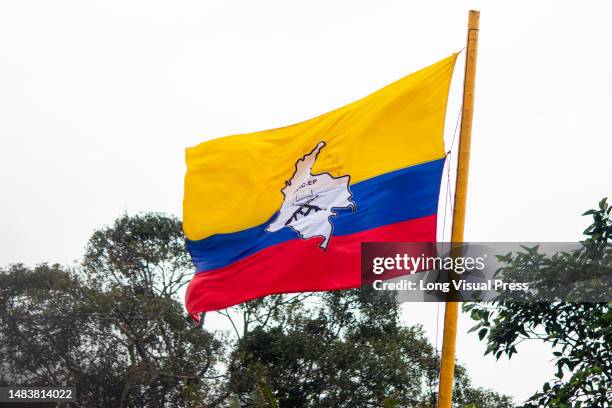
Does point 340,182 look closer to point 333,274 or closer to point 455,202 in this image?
point 333,274

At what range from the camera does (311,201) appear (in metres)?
8.88

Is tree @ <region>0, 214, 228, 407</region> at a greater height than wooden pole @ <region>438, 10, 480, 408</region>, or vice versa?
tree @ <region>0, 214, 228, 407</region>

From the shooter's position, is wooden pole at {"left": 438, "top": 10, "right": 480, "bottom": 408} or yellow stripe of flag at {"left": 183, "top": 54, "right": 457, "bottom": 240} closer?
wooden pole at {"left": 438, "top": 10, "right": 480, "bottom": 408}

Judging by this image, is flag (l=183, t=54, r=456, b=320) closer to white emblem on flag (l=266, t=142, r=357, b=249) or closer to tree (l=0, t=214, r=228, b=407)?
white emblem on flag (l=266, t=142, r=357, b=249)

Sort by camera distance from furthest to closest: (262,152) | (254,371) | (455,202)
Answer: (254,371) < (262,152) < (455,202)

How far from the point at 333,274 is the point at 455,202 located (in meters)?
1.37

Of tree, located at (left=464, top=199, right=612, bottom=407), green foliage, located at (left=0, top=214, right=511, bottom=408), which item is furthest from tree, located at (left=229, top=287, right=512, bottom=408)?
tree, located at (left=464, top=199, right=612, bottom=407)

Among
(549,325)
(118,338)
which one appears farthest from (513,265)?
(118,338)

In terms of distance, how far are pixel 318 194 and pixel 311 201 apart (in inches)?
3.3

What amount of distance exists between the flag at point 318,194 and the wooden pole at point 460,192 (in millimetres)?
460

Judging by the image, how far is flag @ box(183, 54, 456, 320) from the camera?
8523 millimetres

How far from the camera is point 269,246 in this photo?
890 centimetres

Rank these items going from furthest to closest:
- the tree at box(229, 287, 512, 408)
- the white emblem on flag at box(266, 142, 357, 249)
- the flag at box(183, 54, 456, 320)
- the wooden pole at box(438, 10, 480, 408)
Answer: the tree at box(229, 287, 512, 408), the white emblem on flag at box(266, 142, 357, 249), the flag at box(183, 54, 456, 320), the wooden pole at box(438, 10, 480, 408)

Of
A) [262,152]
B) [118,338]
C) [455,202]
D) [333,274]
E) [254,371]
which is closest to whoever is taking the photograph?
[455,202]
